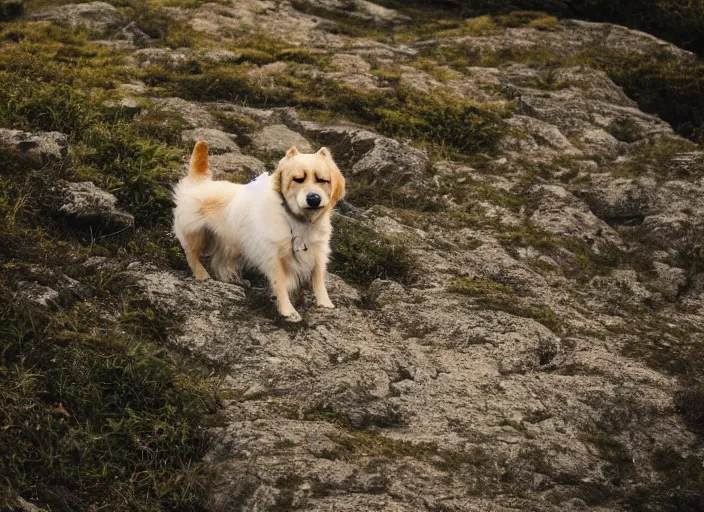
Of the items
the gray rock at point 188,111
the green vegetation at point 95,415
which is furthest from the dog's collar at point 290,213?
the gray rock at point 188,111

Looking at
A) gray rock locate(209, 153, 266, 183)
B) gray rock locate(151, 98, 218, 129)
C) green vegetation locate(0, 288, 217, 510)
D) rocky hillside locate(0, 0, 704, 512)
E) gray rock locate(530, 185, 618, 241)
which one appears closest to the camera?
green vegetation locate(0, 288, 217, 510)

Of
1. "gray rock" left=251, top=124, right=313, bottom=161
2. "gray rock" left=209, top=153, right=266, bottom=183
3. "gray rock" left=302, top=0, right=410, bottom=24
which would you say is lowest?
"gray rock" left=209, top=153, right=266, bottom=183

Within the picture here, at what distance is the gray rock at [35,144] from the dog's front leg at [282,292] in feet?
9.76

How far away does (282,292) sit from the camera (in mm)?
7984

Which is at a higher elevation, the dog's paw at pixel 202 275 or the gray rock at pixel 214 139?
the gray rock at pixel 214 139

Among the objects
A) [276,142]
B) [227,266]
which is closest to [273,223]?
[227,266]

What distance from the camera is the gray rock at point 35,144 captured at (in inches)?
347

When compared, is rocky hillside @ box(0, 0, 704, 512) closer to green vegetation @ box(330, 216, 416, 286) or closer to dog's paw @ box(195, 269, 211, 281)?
green vegetation @ box(330, 216, 416, 286)

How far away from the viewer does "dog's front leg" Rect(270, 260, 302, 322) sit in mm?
7832

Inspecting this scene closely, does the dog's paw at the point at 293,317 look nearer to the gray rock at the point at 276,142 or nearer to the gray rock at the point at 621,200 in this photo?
the gray rock at the point at 276,142

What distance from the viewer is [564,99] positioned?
1520cm

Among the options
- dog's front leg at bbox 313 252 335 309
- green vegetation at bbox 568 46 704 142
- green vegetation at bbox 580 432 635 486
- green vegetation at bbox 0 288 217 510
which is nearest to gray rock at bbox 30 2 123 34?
green vegetation at bbox 568 46 704 142

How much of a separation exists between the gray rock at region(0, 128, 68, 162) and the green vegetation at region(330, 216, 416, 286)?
11.0 feet

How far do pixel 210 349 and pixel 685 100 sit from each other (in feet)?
39.5
